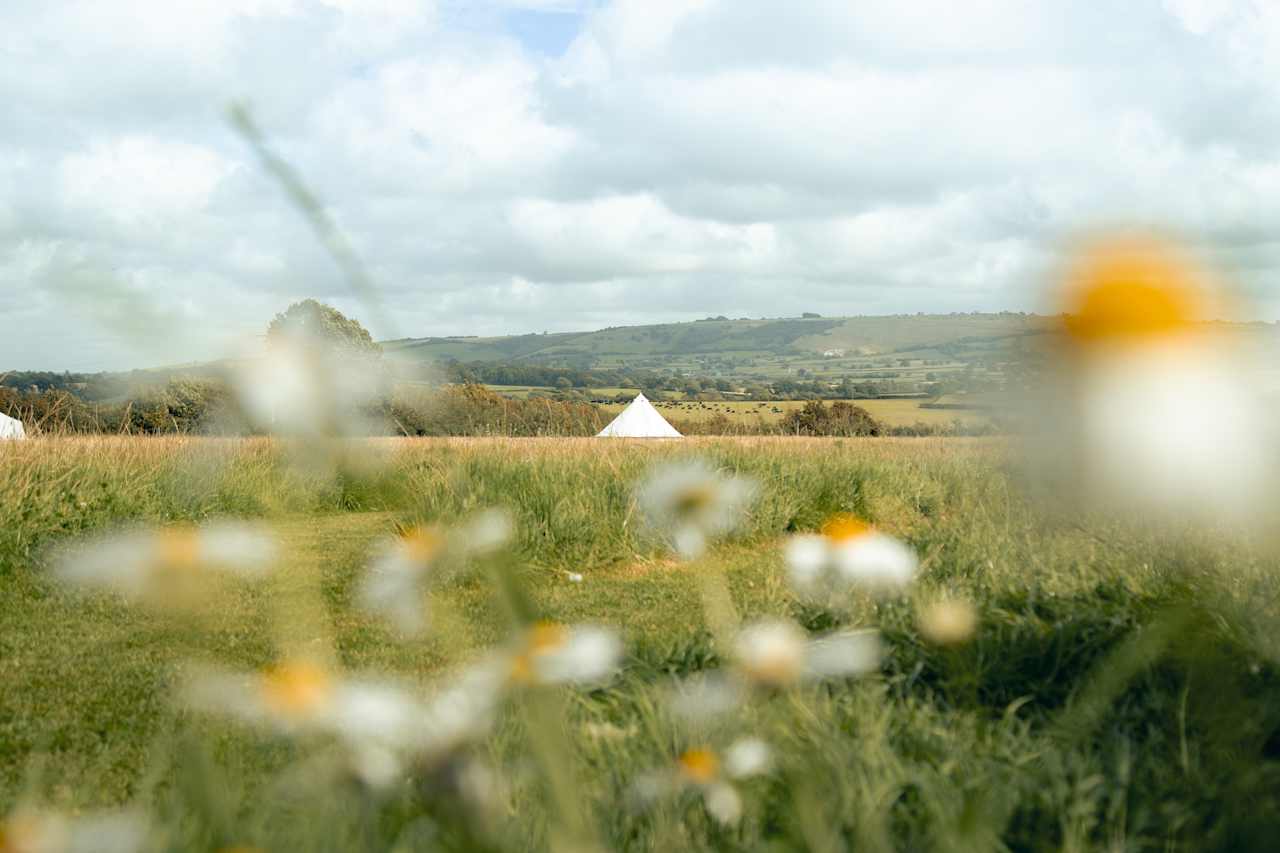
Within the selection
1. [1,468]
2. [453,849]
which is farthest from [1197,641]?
[1,468]

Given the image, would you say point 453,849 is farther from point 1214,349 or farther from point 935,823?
point 935,823

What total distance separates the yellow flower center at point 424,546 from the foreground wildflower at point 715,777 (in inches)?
31.3

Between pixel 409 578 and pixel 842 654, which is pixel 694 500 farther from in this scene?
pixel 842 654

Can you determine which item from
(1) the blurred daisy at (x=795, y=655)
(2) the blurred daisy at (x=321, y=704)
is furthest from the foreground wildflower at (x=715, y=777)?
(2) the blurred daisy at (x=321, y=704)

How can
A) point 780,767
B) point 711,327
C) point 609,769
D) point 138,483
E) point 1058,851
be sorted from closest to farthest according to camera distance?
point 1058,851 < point 780,767 < point 609,769 < point 138,483 < point 711,327

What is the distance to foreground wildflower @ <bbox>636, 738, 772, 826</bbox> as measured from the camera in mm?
1850

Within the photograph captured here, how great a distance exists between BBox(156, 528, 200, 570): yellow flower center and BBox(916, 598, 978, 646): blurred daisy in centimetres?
173

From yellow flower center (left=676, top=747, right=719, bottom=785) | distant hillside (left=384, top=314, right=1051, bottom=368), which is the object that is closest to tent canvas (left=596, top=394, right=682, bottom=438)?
distant hillside (left=384, top=314, right=1051, bottom=368)

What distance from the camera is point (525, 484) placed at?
8.69 meters

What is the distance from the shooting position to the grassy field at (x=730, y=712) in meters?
1.24

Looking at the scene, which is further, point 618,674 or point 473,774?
point 618,674

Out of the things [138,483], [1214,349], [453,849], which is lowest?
[138,483]

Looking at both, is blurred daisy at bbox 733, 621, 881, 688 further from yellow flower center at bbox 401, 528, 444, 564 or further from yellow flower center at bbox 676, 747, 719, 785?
yellow flower center at bbox 401, 528, 444, 564

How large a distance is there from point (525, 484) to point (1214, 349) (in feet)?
26.2
